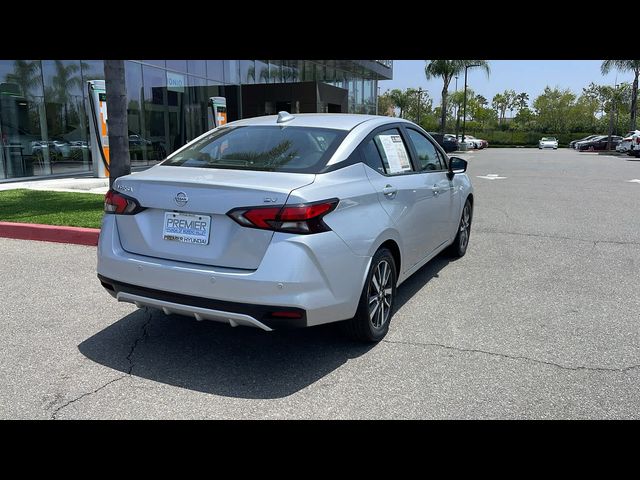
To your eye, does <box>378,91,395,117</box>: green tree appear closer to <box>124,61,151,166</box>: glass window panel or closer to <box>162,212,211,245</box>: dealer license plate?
<box>124,61,151,166</box>: glass window panel

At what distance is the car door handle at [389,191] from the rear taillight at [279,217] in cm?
100

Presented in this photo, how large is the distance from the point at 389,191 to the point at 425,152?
1.39 meters

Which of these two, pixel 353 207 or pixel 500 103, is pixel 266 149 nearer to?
pixel 353 207

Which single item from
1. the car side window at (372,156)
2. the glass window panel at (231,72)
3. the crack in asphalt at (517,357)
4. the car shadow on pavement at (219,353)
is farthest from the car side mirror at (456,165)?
the glass window panel at (231,72)

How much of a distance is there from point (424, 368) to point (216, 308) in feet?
4.89

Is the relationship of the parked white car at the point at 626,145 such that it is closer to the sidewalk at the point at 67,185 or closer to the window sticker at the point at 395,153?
the sidewalk at the point at 67,185

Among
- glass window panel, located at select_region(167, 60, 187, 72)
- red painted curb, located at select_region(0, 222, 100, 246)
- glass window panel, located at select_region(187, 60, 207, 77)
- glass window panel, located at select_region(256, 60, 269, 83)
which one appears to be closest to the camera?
red painted curb, located at select_region(0, 222, 100, 246)

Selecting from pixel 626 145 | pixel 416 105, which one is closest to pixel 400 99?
pixel 416 105

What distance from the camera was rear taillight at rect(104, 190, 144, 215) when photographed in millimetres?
3514

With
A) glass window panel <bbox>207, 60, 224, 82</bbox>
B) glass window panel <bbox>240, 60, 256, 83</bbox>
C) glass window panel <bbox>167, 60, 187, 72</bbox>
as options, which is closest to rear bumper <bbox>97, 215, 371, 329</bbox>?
glass window panel <bbox>167, 60, 187, 72</bbox>

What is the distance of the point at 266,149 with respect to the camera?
395 cm

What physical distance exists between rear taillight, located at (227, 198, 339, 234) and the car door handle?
39.4 inches

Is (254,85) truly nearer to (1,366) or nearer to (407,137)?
(407,137)

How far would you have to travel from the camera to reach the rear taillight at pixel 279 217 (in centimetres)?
313
